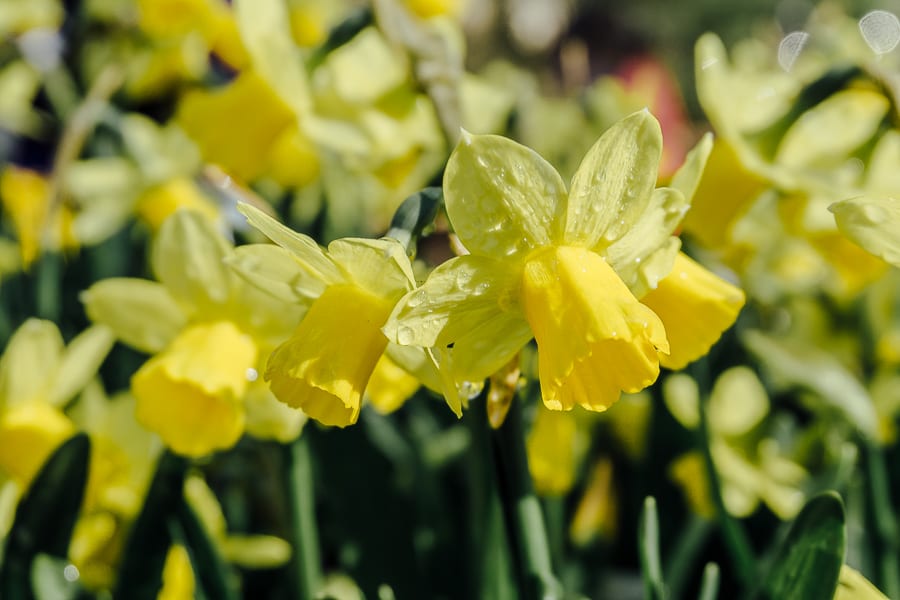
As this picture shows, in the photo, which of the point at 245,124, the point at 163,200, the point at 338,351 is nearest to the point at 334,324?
the point at 338,351

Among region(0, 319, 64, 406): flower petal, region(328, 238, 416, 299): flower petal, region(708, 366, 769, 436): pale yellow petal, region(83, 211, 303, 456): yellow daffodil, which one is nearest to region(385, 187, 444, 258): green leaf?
region(328, 238, 416, 299): flower petal

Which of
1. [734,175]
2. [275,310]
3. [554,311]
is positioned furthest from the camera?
[734,175]

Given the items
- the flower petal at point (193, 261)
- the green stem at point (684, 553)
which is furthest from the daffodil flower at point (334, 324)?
the green stem at point (684, 553)

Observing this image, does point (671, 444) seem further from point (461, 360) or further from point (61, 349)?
point (61, 349)

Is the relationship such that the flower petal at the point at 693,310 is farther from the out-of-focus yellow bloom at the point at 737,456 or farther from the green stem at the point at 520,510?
the out-of-focus yellow bloom at the point at 737,456

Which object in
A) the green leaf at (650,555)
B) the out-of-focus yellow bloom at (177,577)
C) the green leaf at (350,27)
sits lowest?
the out-of-focus yellow bloom at (177,577)

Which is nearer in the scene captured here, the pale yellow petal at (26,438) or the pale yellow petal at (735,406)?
the pale yellow petal at (26,438)

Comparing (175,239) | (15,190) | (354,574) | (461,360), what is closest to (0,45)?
(15,190)

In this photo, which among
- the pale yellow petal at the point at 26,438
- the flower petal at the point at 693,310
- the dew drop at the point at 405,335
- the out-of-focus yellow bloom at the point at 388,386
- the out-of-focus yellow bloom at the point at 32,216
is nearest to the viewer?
the dew drop at the point at 405,335
